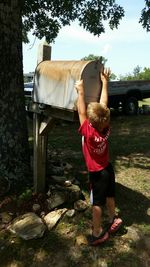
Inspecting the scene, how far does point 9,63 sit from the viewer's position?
4836 millimetres

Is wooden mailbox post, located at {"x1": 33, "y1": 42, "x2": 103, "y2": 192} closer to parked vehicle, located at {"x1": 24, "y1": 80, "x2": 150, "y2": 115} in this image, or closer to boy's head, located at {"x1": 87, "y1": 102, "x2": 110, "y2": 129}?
boy's head, located at {"x1": 87, "y1": 102, "x2": 110, "y2": 129}

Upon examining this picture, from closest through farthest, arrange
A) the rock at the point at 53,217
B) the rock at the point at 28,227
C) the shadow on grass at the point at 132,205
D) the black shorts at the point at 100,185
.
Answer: the black shorts at the point at 100,185 → the rock at the point at 28,227 → the rock at the point at 53,217 → the shadow on grass at the point at 132,205

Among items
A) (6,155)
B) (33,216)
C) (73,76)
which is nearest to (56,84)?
(73,76)

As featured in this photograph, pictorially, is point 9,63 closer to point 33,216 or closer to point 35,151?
point 35,151

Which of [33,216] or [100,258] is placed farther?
[33,216]

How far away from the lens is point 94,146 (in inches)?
154

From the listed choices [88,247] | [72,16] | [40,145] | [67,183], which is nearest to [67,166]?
[67,183]

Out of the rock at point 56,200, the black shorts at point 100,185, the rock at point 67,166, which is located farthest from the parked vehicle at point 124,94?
the black shorts at point 100,185

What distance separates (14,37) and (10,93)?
0.77 m

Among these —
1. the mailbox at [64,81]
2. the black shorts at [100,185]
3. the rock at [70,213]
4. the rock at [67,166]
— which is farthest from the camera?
the rock at [67,166]

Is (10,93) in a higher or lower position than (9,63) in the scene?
lower

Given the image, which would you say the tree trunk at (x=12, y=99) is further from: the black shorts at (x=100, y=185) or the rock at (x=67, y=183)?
the black shorts at (x=100, y=185)

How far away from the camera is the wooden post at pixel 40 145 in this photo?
4.68 metres

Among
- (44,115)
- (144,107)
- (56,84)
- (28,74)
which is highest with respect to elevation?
(56,84)
